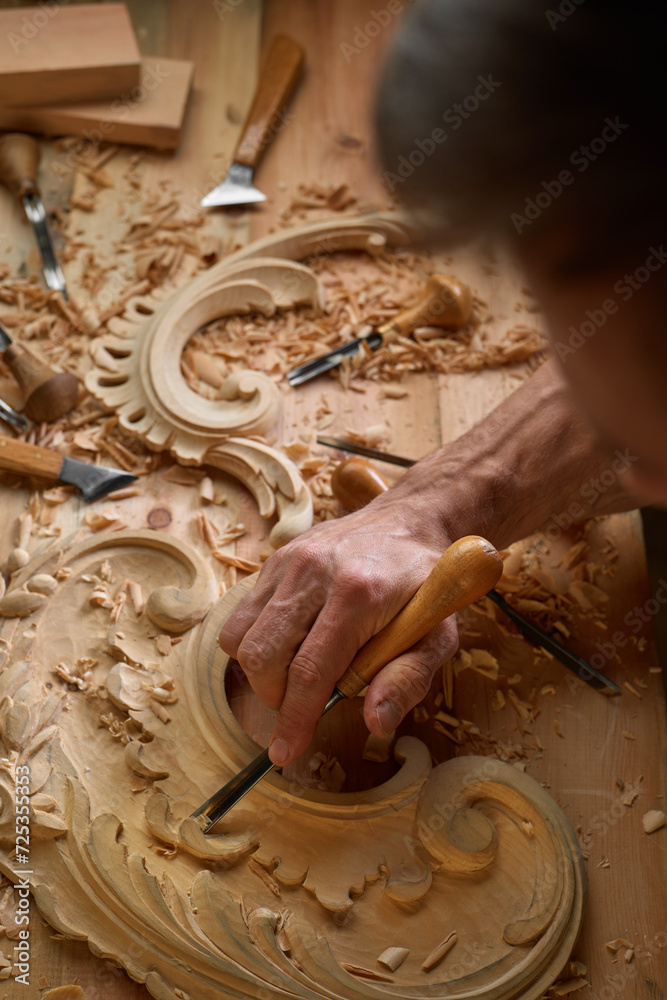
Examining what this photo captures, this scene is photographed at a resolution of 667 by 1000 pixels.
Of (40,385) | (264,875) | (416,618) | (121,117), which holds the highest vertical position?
(121,117)

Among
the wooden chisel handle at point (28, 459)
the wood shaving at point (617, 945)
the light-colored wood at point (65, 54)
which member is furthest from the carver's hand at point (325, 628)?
the light-colored wood at point (65, 54)

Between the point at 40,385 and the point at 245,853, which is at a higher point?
the point at 40,385

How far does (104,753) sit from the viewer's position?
94 cm

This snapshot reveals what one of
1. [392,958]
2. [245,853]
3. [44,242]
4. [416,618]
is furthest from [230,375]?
[392,958]

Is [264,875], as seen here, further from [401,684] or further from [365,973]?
[401,684]

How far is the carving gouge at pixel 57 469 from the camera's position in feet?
3.96

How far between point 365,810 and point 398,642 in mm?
200

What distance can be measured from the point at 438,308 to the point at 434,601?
74 centimetres

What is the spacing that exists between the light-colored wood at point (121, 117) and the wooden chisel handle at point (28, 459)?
2.96ft

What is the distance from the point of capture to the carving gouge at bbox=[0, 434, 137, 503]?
3.96 ft

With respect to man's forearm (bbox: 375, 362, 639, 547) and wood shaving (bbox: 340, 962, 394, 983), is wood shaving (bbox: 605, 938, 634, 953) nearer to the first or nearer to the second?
wood shaving (bbox: 340, 962, 394, 983)

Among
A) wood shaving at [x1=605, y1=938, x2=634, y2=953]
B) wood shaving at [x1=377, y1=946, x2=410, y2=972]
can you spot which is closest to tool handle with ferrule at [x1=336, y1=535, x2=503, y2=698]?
wood shaving at [x1=377, y1=946, x2=410, y2=972]

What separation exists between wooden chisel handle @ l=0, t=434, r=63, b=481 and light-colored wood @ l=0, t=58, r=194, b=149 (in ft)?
2.96

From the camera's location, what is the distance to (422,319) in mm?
1447
